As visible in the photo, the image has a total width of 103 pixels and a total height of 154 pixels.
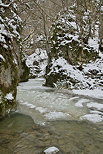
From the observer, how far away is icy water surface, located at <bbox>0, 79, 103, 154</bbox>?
3840mm

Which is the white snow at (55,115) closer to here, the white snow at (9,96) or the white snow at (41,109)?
the white snow at (41,109)

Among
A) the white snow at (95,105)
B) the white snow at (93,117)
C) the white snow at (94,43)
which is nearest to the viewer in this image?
the white snow at (93,117)

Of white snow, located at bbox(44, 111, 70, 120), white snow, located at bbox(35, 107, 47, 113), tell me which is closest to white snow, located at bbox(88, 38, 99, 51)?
white snow, located at bbox(35, 107, 47, 113)

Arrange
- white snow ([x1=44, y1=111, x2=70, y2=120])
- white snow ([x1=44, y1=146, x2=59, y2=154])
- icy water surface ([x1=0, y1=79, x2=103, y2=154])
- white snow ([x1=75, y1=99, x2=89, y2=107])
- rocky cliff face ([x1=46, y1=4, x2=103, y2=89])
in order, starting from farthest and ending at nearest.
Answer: rocky cliff face ([x1=46, y1=4, x2=103, y2=89])
white snow ([x1=75, y1=99, x2=89, y2=107])
white snow ([x1=44, y1=111, x2=70, y2=120])
icy water surface ([x1=0, y1=79, x2=103, y2=154])
white snow ([x1=44, y1=146, x2=59, y2=154])

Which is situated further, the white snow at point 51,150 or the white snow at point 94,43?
the white snow at point 94,43

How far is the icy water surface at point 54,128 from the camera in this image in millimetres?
3840

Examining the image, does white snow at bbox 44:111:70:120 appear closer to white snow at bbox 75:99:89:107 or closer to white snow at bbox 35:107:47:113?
white snow at bbox 35:107:47:113

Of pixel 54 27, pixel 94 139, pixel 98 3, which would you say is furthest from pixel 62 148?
pixel 98 3

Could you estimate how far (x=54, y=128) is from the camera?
16.0ft

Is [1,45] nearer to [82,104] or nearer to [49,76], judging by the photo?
[82,104]

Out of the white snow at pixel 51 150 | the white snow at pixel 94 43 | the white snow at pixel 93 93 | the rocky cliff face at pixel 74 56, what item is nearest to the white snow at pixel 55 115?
the white snow at pixel 51 150

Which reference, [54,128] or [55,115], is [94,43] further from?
[54,128]

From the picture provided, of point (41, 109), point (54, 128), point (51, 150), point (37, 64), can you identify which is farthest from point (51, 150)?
point (37, 64)

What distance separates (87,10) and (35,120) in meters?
9.53
